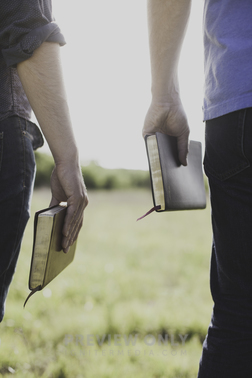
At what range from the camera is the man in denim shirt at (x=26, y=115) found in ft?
2.87

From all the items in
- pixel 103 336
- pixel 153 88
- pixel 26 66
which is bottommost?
pixel 103 336

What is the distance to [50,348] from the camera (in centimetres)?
185

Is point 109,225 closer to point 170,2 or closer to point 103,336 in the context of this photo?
point 103,336

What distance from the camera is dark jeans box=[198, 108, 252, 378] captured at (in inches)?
29.5

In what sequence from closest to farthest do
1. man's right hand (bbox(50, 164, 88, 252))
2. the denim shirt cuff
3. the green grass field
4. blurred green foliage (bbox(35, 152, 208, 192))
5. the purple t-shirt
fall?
the purple t-shirt → the denim shirt cuff → man's right hand (bbox(50, 164, 88, 252)) → the green grass field → blurred green foliage (bbox(35, 152, 208, 192))

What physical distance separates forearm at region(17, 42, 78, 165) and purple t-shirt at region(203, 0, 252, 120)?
44cm

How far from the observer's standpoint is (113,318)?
2.22m

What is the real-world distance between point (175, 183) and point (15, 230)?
51 centimetres

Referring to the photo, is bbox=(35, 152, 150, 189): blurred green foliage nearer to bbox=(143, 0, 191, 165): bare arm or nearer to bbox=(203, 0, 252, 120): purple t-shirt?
bbox=(143, 0, 191, 165): bare arm

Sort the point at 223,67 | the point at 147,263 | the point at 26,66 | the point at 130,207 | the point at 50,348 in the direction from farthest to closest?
the point at 130,207
the point at 147,263
the point at 50,348
the point at 26,66
the point at 223,67

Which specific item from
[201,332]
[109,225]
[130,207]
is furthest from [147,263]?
[130,207]

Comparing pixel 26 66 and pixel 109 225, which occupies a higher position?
pixel 26 66

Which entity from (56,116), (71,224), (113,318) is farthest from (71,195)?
(113,318)

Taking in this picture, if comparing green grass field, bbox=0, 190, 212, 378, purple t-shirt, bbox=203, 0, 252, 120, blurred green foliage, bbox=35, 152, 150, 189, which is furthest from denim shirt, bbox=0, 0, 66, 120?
blurred green foliage, bbox=35, 152, 150, 189
